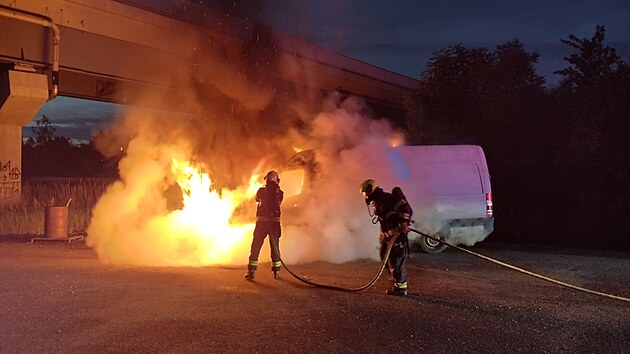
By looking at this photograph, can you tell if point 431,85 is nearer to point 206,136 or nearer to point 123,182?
point 206,136

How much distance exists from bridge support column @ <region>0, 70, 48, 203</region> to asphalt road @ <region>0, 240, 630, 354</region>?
9016mm

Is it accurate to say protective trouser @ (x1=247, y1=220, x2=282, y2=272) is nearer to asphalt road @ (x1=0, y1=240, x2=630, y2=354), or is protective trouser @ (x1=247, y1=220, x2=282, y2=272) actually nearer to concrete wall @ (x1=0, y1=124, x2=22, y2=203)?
asphalt road @ (x1=0, y1=240, x2=630, y2=354)

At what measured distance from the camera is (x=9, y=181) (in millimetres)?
18703

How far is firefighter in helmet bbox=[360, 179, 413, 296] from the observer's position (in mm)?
7547

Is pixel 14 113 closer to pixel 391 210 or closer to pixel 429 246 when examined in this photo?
pixel 429 246

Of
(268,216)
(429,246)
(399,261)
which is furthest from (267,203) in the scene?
(429,246)

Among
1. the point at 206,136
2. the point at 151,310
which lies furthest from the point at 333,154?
the point at 151,310

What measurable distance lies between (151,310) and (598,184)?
49.9ft

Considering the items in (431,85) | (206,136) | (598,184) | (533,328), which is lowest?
(533,328)

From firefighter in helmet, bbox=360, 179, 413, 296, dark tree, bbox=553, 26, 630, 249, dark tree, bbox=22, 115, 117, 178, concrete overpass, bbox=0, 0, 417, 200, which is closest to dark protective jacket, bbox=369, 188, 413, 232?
firefighter in helmet, bbox=360, 179, 413, 296

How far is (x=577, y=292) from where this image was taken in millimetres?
7781

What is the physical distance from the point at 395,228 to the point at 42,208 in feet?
50.1

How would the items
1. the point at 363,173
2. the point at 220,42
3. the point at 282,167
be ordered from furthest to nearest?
1. the point at 220,42
2. the point at 282,167
3. the point at 363,173

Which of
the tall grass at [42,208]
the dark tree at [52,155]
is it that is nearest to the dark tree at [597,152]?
the tall grass at [42,208]
